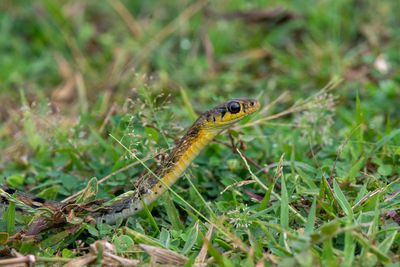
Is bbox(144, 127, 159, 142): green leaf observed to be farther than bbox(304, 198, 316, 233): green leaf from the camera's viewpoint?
Yes

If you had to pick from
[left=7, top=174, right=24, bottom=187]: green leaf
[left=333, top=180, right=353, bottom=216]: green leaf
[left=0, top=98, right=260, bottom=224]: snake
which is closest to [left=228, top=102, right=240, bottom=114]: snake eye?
[left=0, top=98, right=260, bottom=224]: snake

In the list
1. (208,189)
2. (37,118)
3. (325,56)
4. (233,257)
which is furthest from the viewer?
(325,56)

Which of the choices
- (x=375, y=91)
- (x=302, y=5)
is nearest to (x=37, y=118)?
(x=375, y=91)

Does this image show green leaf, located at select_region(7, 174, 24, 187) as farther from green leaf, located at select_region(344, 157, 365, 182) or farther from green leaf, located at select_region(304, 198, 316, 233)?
green leaf, located at select_region(344, 157, 365, 182)

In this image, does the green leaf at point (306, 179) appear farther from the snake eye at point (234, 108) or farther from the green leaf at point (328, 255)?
the green leaf at point (328, 255)

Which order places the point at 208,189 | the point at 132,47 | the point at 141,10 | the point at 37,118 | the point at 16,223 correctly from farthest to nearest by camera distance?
the point at 141,10, the point at 132,47, the point at 37,118, the point at 208,189, the point at 16,223

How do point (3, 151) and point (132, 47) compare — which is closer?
point (3, 151)

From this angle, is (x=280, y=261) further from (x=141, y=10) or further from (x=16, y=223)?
(x=141, y=10)
